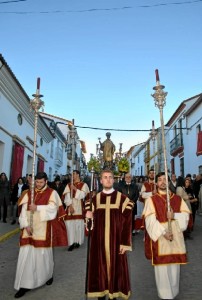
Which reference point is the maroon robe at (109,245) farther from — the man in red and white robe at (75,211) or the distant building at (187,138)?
the distant building at (187,138)

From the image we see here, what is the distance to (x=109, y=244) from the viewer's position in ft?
11.9

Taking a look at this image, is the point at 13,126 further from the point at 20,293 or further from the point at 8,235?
the point at 20,293

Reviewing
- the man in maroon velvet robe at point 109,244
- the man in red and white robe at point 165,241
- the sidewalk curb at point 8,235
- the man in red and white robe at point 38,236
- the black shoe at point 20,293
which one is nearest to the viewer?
the man in maroon velvet robe at point 109,244

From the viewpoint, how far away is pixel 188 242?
7.57m

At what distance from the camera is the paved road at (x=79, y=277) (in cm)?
393

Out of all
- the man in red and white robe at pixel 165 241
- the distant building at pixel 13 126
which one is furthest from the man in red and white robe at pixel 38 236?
the distant building at pixel 13 126

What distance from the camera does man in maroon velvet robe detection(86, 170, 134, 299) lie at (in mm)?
3510

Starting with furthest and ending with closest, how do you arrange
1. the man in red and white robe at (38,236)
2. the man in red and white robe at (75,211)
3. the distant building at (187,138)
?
the distant building at (187,138)
the man in red and white robe at (75,211)
the man in red and white robe at (38,236)

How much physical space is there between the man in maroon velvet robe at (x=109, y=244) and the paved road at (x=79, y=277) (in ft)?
1.61

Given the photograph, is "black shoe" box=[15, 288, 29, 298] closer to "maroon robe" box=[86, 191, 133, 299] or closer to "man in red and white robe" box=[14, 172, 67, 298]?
"man in red and white robe" box=[14, 172, 67, 298]

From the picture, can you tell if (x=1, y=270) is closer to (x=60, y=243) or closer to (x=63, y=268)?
(x=63, y=268)

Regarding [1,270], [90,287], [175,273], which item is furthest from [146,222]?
[1,270]

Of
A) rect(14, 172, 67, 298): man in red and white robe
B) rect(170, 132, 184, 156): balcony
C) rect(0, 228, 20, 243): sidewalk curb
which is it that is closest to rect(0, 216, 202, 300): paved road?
rect(14, 172, 67, 298): man in red and white robe

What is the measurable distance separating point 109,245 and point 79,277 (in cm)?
140
